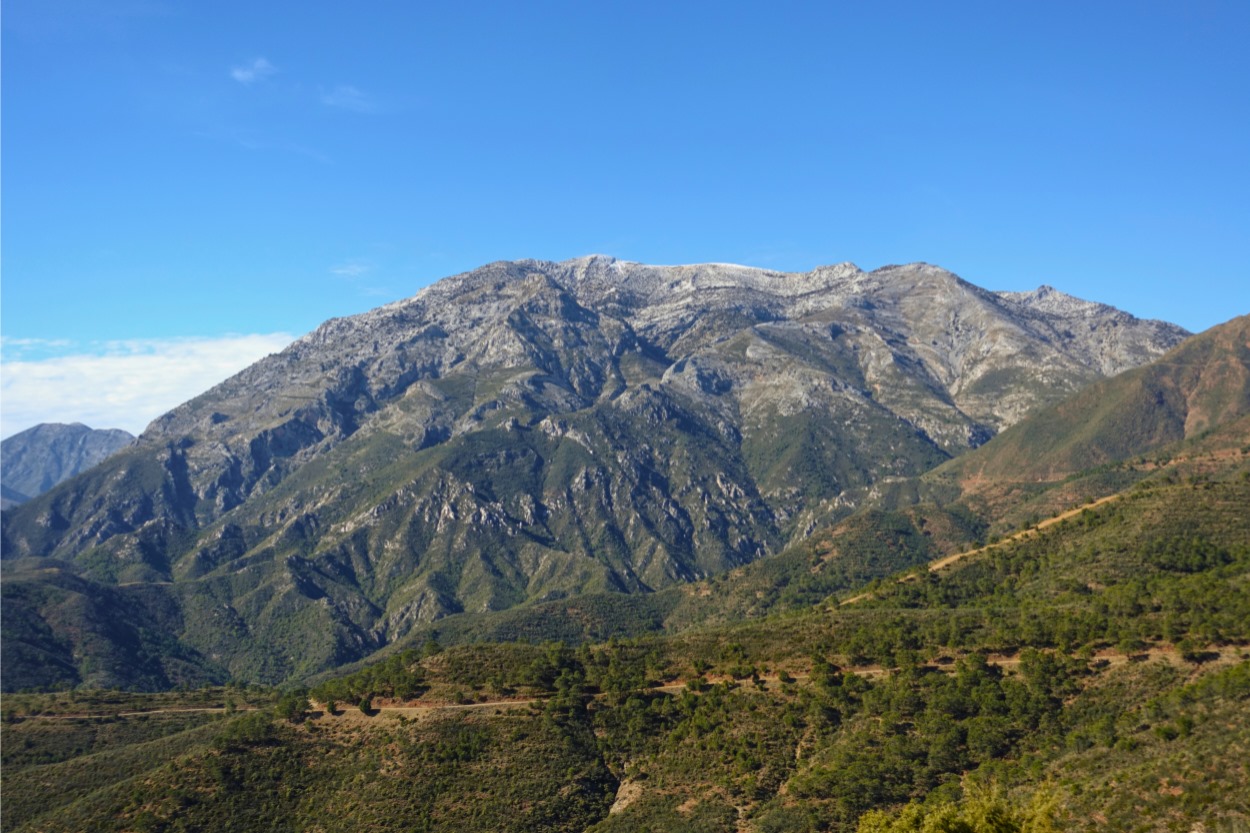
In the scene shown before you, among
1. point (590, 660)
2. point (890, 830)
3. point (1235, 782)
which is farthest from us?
point (590, 660)

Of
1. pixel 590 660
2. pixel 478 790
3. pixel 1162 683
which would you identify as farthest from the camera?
pixel 590 660

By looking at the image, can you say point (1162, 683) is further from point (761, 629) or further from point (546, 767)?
point (546, 767)

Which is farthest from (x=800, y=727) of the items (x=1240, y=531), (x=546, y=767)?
(x=1240, y=531)

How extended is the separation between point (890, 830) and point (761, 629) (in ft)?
324

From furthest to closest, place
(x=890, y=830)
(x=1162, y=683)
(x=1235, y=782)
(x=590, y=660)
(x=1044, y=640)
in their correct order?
(x=590, y=660), (x=1044, y=640), (x=1162, y=683), (x=1235, y=782), (x=890, y=830)

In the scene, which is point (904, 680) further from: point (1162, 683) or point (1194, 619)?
point (1194, 619)

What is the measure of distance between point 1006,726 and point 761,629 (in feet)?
192

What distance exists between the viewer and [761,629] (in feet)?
619

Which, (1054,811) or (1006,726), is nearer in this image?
(1054,811)

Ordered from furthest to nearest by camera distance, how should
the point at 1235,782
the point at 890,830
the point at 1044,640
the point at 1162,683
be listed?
1. the point at 1044,640
2. the point at 1162,683
3. the point at 1235,782
4. the point at 890,830

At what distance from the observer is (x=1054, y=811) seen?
92.8m

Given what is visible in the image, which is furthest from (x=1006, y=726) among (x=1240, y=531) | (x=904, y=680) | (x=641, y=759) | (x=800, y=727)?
(x=1240, y=531)

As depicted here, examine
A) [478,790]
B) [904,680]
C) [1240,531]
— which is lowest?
[478,790]

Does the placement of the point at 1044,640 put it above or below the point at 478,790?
above
